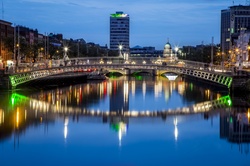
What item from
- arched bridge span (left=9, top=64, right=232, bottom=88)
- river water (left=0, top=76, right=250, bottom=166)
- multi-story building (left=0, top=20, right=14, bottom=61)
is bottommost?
river water (left=0, top=76, right=250, bottom=166)

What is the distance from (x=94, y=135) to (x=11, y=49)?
5758cm

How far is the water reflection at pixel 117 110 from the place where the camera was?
38.0m

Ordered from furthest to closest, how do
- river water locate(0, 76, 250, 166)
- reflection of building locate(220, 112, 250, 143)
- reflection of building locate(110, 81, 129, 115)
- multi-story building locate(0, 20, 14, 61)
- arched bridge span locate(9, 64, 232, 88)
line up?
multi-story building locate(0, 20, 14, 61), arched bridge span locate(9, 64, 232, 88), reflection of building locate(110, 81, 129, 115), reflection of building locate(220, 112, 250, 143), river water locate(0, 76, 250, 166)

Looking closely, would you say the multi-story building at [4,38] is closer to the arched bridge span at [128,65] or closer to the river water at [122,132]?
the arched bridge span at [128,65]

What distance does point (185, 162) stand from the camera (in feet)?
94.0

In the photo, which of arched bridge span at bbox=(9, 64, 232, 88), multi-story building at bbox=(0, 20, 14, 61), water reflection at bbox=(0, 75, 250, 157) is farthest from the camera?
multi-story building at bbox=(0, 20, 14, 61)

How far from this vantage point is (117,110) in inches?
1984

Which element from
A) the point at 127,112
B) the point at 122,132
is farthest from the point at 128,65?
the point at 122,132

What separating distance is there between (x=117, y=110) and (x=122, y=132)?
13.1m

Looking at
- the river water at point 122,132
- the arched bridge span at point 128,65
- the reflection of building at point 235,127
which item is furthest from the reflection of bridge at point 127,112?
the arched bridge span at point 128,65

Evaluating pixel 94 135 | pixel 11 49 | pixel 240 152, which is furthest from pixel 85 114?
pixel 11 49

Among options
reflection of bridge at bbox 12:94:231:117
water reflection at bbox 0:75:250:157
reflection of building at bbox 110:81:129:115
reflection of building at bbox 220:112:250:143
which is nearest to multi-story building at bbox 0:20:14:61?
reflection of building at bbox 110:81:129:115

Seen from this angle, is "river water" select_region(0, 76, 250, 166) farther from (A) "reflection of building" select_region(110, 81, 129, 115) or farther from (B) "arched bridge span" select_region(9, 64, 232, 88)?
(B) "arched bridge span" select_region(9, 64, 232, 88)

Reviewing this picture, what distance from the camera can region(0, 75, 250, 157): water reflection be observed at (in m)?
38.0
